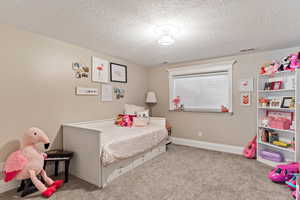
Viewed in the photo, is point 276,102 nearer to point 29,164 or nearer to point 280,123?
point 280,123

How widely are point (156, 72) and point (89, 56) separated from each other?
2.06m

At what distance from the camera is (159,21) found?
1867 mm

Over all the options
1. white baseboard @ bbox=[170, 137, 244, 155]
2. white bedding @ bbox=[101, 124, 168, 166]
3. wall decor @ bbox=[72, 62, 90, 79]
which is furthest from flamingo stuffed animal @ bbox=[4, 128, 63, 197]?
white baseboard @ bbox=[170, 137, 244, 155]

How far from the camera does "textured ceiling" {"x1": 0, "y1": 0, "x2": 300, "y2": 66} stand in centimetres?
155

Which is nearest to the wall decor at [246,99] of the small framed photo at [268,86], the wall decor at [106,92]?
the small framed photo at [268,86]

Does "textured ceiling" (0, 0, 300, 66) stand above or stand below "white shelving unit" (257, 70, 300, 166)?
above

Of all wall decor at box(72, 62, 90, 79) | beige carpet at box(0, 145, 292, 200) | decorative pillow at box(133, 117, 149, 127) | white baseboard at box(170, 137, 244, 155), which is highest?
wall decor at box(72, 62, 90, 79)

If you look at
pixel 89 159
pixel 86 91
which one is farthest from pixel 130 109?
pixel 89 159

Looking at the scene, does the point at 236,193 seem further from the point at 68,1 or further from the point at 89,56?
the point at 89,56

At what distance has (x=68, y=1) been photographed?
4.93 ft

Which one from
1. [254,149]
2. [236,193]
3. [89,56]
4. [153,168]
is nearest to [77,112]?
[89,56]

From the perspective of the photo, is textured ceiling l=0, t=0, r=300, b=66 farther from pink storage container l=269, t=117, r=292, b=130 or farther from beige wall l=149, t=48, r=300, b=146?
pink storage container l=269, t=117, r=292, b=130

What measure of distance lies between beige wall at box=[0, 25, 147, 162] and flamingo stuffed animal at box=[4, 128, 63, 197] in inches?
11.2

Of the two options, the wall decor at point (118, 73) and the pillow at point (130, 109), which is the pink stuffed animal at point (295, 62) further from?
the wall decor at point (118, 73)
